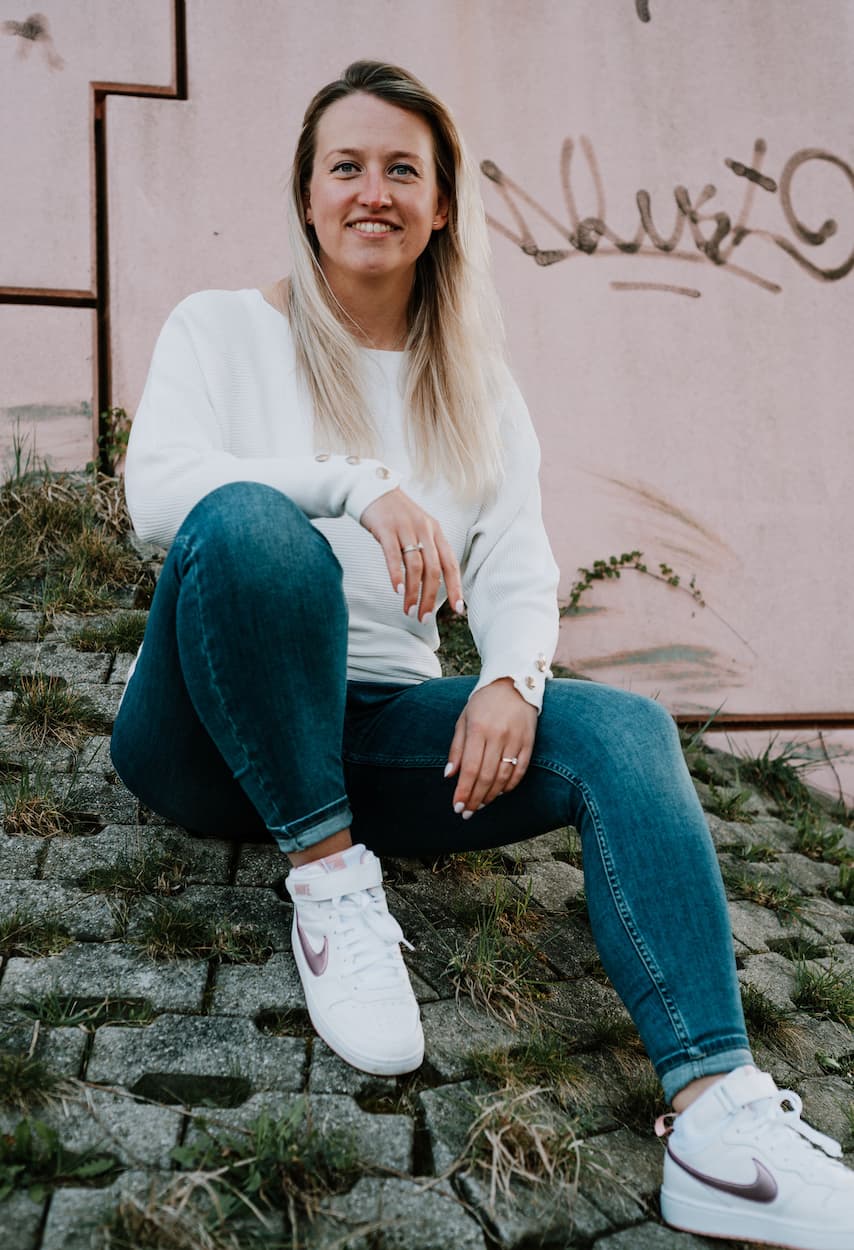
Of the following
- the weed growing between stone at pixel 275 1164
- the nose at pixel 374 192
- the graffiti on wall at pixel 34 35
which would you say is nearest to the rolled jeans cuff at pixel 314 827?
the weed growing between stone at pixel 275 1164

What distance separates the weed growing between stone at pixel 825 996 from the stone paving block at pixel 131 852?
1.14 meters

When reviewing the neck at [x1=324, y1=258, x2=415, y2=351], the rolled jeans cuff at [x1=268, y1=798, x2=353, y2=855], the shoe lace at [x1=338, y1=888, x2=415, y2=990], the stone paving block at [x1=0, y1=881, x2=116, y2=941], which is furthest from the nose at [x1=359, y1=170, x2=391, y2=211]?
the stone paving block at [x1=0, y1=881, x2=116, y2=941]

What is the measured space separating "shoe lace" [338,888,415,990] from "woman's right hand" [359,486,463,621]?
16.9 inches

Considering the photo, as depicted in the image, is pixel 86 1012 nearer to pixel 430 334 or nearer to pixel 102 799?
pixel 102 799

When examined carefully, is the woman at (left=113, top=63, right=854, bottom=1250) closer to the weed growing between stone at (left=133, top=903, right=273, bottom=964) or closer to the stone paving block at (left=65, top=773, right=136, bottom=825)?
the weed growing between stone at (left=133, top=903, right=273, bottom=964)

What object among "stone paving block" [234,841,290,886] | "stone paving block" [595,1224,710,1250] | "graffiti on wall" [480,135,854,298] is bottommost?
"stone paving block" [595,1224,710,1250]

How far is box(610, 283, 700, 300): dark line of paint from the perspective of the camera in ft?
12.1

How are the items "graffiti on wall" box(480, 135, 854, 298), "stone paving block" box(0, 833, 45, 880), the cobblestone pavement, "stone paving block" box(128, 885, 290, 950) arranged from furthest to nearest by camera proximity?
"graffiti on wall" box(480, 135, 854, 298) → "stone paving block" box(0, 833, 45, 880) → "stone paving block" box(128, 885, 290, 950) → the cobblestone pavement

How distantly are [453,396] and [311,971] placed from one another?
42.2 inches

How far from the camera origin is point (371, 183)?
185cm

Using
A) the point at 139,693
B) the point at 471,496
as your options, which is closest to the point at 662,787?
the point at 471,496

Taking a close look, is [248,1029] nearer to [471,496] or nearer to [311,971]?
[311,971]

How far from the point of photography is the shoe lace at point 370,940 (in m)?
1.43

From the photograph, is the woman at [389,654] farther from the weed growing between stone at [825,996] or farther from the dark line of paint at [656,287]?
the dark line of paint at [656,287]
